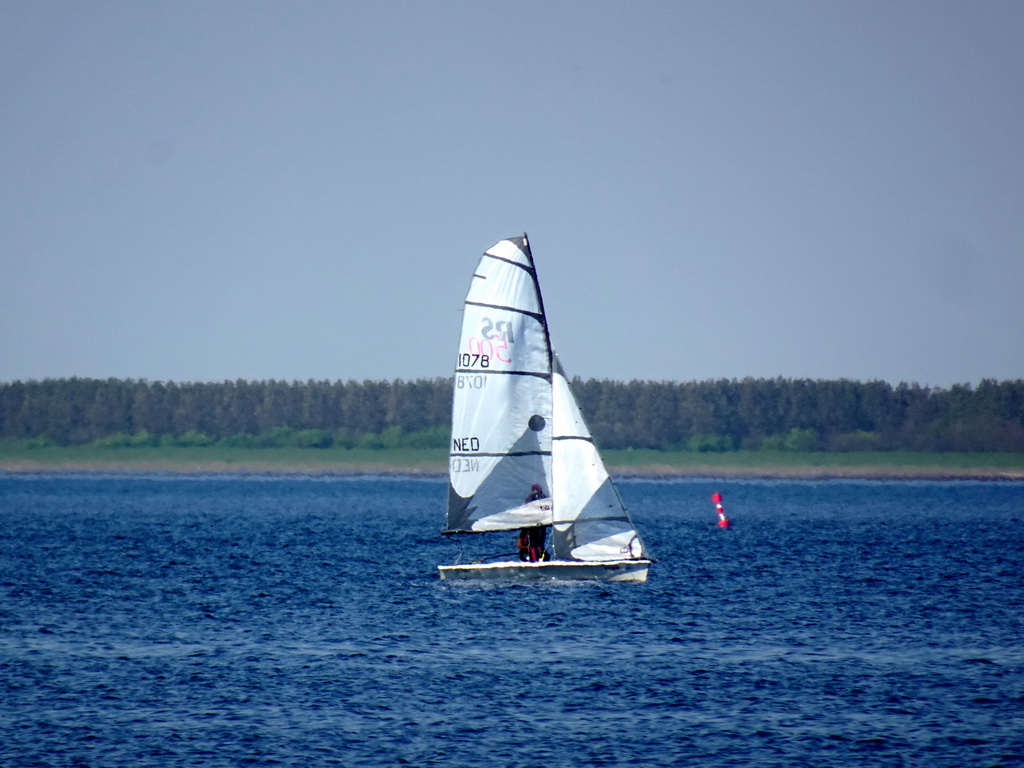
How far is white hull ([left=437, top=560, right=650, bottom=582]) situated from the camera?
132 feet

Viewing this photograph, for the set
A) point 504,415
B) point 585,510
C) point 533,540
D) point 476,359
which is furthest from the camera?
point 533,540

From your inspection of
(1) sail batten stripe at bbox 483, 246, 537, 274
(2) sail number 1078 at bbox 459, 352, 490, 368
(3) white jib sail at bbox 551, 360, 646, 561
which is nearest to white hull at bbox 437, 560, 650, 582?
(3) white jib sail at bbox 551, 360, 646, 561

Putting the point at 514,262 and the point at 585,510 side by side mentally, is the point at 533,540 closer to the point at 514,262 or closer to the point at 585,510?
the point at 585,510

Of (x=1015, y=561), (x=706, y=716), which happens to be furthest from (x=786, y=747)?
(x=1015, y=561)

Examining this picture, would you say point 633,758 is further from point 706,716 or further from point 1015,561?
point 1015,561

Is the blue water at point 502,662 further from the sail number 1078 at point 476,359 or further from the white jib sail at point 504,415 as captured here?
the sail number 1078 at point 476,359

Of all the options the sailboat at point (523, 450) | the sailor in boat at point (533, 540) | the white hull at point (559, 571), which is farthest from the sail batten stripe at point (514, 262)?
the white hull at point (559, 571)

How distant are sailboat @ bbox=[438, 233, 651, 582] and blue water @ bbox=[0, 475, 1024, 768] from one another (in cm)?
143

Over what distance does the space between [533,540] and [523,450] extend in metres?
2.85

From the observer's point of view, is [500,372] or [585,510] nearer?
[585,510]

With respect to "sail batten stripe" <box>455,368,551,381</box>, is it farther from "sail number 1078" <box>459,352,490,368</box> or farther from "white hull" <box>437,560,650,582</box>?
"white hull" <box>437,560,650,582</box>

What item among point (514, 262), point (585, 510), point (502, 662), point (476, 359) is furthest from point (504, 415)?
point (502, 662)

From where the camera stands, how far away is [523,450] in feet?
137

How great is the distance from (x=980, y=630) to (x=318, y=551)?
110 ft
